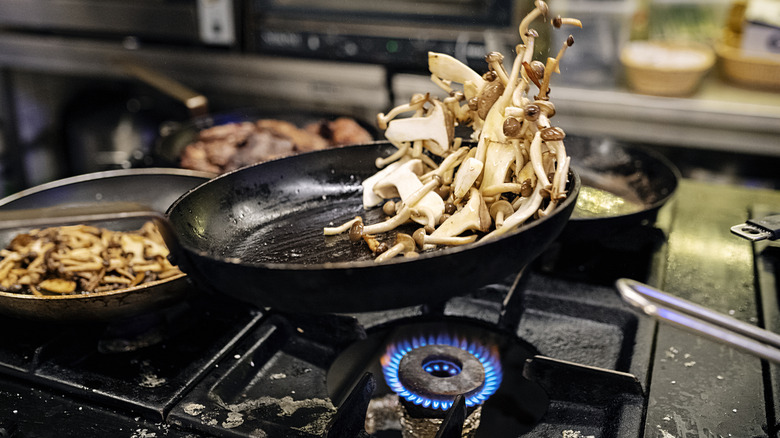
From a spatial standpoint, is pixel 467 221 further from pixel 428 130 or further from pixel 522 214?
pixel 428 130

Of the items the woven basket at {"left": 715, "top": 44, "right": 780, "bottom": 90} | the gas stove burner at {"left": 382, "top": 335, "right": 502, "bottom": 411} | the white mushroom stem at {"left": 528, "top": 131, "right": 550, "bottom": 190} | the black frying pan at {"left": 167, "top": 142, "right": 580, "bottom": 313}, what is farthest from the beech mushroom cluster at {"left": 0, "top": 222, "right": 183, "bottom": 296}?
the woven basket at {"left": 715, "top": 44, "right": 780, "bottom": 90}

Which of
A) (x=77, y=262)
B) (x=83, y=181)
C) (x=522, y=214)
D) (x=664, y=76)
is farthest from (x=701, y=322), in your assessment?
(x=664, y=76)

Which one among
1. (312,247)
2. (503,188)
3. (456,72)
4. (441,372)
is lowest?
(441,372)

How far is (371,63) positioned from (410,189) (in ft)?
5.81

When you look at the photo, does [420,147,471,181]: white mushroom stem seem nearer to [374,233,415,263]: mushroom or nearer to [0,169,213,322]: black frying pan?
[374,233,415,263]: mushroom

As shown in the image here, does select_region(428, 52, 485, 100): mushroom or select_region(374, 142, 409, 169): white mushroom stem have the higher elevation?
select_region(428, 52, 485, 100): mushroom

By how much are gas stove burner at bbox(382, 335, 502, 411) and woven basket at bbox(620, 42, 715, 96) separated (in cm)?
190

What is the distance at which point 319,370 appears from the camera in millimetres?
1072

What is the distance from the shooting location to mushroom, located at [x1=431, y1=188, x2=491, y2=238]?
96 centimetres

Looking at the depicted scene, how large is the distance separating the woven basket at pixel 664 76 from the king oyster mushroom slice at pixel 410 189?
74.0 inches

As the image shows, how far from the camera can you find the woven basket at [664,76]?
2529mm

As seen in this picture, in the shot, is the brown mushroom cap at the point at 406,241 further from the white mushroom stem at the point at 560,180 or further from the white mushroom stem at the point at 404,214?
the white mushroom stem at the point at 560,180

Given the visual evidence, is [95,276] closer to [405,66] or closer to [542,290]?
[542,290]

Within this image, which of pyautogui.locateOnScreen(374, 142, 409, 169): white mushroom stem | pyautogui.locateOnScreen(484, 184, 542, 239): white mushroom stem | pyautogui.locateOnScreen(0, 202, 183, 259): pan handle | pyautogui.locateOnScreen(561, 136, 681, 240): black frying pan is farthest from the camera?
pyautogui.locateOnScreen(561, 136, 681, 240): black frying pan
